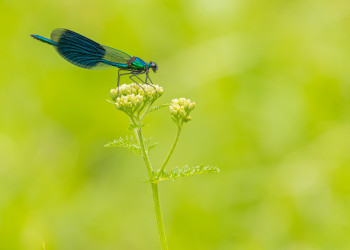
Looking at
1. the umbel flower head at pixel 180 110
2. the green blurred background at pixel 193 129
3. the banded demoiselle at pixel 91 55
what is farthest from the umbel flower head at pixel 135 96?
the green blurred background at pixel 193 129

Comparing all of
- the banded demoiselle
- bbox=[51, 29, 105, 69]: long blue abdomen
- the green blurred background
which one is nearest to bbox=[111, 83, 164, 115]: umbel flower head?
the banded demoiselle

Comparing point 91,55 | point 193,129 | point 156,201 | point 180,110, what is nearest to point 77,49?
point 91,55

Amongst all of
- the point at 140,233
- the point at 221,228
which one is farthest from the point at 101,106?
Answer: the point at 221,228

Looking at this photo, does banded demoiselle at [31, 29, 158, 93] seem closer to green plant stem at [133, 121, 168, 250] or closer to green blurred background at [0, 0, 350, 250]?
green plant stem at [133, 121, 168, 250]

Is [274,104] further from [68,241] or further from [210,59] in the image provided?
[68,241]

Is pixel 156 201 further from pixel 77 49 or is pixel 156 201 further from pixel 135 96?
pixel 77 49
